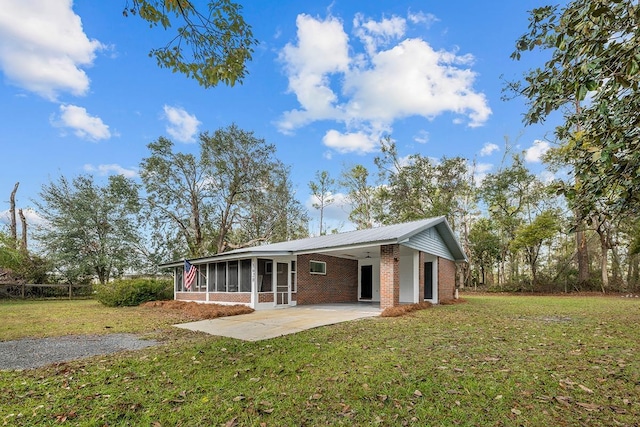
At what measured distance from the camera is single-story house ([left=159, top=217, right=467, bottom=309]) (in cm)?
1352

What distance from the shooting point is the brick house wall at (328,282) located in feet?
52.6

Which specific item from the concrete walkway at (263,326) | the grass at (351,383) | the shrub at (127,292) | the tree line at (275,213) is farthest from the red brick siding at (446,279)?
the shrub at (127,292)

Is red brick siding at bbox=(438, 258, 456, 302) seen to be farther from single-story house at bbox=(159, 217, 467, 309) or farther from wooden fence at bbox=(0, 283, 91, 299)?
wooden fence at bbox=(0, 283, 91, 299)

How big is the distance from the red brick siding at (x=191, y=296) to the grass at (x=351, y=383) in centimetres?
1118

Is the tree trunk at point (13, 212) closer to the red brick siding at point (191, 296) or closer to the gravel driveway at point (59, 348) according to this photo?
the red brick siding at point (191, 296)

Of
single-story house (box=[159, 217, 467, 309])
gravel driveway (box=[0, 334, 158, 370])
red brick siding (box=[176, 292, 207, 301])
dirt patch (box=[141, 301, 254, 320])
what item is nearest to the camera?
gravel driveway (box=[0, 334, 158, 370])

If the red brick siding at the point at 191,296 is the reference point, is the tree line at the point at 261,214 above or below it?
above

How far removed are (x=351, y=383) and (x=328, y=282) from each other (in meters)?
12.7

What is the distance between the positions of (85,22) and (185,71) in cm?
286

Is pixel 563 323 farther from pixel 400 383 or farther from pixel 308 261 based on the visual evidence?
pixel 308 261

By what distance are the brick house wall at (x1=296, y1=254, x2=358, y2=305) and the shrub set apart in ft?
31.1

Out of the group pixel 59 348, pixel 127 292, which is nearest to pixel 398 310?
Answer: pixel 59 348

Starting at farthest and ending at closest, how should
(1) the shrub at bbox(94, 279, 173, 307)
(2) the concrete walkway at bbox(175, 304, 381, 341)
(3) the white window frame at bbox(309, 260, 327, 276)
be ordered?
(1) the shrub at bbox(94, 279, 173, 307) → (3) the white window frame at bbox(309, 260, 327, 276) → (2) the concrete walkway at bbox(175, 304, 381, 341)

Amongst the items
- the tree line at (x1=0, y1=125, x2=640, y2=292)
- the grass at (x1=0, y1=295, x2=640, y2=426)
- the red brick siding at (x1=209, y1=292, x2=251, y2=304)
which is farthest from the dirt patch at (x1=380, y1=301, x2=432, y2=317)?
the tree line at (x1=0, y1=125, x2=640, y2=292)
